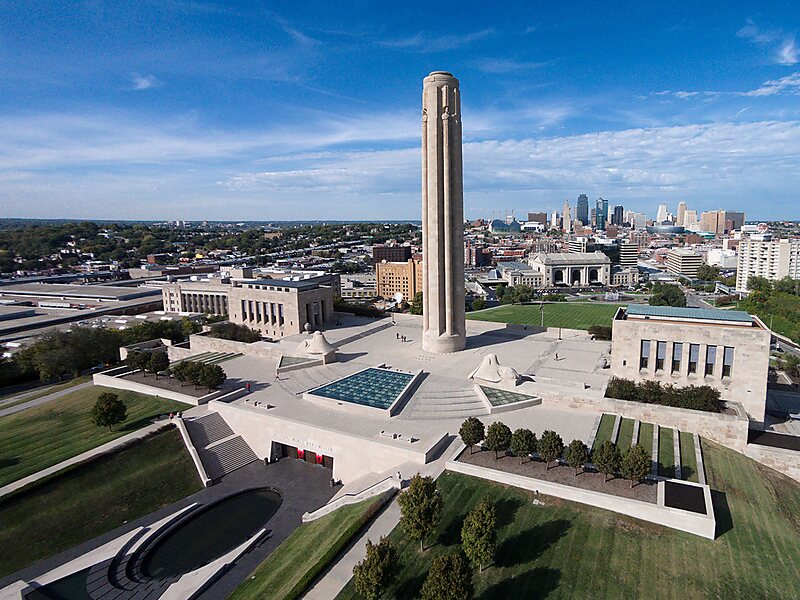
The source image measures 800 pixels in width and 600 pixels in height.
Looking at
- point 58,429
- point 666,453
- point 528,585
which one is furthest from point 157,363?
point 666,453

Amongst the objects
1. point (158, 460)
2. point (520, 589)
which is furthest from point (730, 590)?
point (158, 460)

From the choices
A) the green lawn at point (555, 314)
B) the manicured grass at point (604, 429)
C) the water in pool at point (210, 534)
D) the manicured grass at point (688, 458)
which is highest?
the manicured grass at point (604, 429)

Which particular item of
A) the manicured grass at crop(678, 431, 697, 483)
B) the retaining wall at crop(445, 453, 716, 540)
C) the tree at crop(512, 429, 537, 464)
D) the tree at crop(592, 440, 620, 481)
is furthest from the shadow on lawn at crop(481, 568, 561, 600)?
the manicured grass at crop(678, 431, 697, 483)

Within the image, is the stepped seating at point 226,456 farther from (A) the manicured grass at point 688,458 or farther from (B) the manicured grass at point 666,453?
(A) the manicured grass at point 688,458

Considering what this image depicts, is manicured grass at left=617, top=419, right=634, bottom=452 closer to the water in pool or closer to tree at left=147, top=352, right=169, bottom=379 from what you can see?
the water in pool

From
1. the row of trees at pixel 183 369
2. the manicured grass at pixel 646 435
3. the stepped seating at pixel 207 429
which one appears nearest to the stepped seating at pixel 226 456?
the stepped seating at pixel 207 429

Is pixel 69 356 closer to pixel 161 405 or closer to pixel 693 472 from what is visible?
pixel 161 405

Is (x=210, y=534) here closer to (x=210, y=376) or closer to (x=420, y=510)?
(x=420, y=510)
